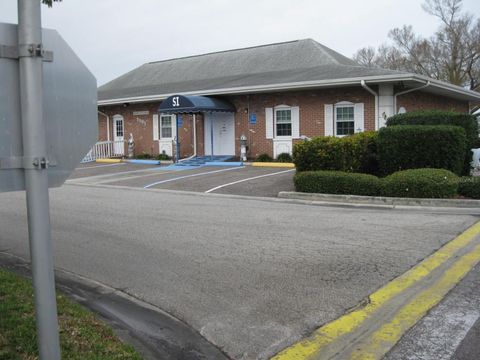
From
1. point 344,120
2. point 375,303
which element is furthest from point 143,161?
point 375,303

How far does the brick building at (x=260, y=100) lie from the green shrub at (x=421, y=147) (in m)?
5.15

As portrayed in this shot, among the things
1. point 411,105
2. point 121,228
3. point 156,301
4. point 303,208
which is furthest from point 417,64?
point 156,301

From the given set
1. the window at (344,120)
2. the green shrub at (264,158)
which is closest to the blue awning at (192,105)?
the green shrub at (264,158)

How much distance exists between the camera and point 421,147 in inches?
530

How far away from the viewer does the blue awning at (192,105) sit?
826 inches

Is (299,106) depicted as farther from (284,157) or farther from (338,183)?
(338,183)

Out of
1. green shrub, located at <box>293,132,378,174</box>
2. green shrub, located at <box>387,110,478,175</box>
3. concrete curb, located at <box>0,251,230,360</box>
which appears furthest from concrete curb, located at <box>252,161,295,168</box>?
concrete curb, located at <box>0,251,230,360</box>

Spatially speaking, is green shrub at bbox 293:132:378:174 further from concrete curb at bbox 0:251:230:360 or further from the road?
concrete curb at bbox 0:251:230:360

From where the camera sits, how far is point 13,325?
4.19m

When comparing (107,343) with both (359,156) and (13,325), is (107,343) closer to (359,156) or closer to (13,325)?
(13,325)

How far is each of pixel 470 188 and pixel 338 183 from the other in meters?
2.95

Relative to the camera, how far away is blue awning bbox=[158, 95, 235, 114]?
21.0 meters

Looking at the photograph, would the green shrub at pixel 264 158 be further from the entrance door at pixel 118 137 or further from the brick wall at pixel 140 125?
the entrance door at pixel 118 137

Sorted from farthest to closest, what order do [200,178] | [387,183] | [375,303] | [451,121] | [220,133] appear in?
[220,133]
[200,178]
[451,121]
[387,183]
[375,303]
